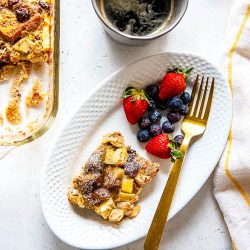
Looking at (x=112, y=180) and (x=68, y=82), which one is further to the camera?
(x=68, y=82)

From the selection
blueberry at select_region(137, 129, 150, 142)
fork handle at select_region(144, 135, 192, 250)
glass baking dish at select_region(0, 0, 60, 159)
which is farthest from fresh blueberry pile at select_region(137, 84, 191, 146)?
glass baking dish at select_region(0, 0, 60, 159)

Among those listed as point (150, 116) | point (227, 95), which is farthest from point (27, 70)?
point (227, 95)

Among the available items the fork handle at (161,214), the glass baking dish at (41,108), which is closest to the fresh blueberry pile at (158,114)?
the fork handle at (161,214)

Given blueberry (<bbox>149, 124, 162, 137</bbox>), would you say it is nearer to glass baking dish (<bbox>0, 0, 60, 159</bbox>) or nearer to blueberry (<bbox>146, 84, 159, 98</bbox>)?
blueberry (<bbox>146, 84, 159, 98</bbox>)

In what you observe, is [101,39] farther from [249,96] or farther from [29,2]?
[249,96]

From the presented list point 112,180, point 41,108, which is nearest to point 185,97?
point 112,180

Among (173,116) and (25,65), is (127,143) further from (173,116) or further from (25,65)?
(25,65)
